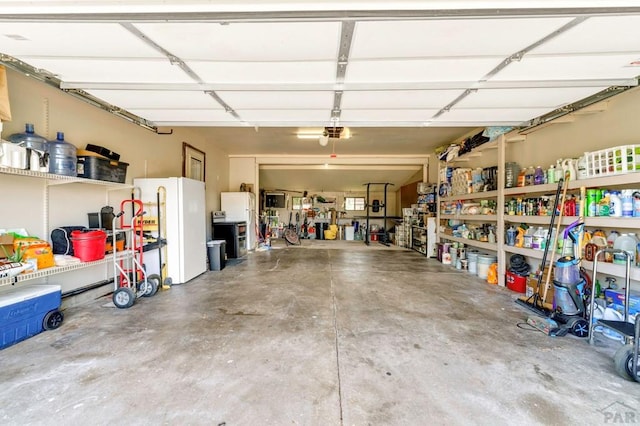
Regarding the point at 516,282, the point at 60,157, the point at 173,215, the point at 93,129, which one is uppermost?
the point at 93,129

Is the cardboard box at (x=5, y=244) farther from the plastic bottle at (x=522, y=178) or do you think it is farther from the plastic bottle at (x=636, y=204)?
the plastic bottle at (x=522, y=178)

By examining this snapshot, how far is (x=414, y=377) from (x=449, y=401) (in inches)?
10.7

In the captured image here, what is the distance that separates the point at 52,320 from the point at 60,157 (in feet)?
5.33

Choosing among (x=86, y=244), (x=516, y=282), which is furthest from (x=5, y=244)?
(x=516, y=282)

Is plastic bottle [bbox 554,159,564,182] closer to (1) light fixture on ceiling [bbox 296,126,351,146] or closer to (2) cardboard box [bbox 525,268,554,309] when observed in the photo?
(2) cardboard box [bbox 525,268,554,309]

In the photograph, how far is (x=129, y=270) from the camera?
3752mm

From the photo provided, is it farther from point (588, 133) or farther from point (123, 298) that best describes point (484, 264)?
point (123, 298)

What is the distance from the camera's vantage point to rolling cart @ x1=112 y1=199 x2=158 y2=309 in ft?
10.4

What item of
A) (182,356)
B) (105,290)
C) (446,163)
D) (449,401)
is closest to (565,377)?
(449,401)

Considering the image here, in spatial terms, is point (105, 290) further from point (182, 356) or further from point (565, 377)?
point (565, 377)

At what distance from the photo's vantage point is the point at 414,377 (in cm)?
189

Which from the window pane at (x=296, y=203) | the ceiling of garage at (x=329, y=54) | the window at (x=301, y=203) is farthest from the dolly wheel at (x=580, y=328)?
Answer: the window pane at (x=296, y=203)

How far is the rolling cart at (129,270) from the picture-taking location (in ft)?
10.4

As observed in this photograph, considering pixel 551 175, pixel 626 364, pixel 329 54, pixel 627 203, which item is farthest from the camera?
pixel 551 175
